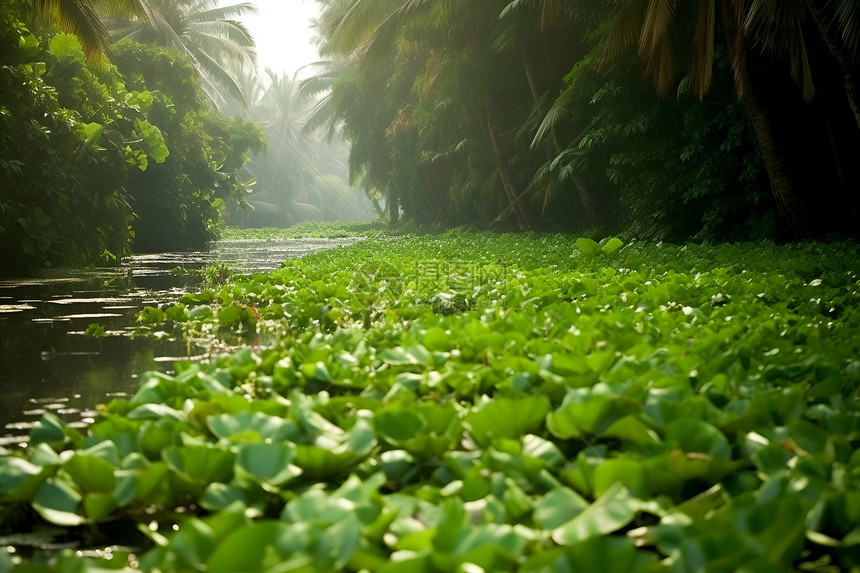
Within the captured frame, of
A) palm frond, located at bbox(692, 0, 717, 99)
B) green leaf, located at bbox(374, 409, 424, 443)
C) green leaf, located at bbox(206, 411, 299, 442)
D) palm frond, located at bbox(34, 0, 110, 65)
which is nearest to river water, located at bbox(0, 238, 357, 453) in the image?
green leaf, located at bbox(206, 411, 299, 442)

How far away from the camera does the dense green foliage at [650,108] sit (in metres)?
7.20

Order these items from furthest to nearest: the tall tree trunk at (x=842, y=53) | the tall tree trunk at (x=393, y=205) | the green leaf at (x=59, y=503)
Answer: the tall tree trunk at (x=393, y=205) < the tall tree trunk at (x=842, y=53) < the green leaf at (x=59, y=503)

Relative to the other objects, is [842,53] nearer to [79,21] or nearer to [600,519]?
[600,519]

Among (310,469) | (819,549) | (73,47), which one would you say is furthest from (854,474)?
(73,47)

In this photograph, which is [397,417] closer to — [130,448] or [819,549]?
[130,448]

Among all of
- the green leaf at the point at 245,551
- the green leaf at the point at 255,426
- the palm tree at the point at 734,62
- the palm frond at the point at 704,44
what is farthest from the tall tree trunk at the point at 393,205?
the green leaf at the point at 245,551

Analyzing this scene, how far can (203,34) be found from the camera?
28109 millimetres

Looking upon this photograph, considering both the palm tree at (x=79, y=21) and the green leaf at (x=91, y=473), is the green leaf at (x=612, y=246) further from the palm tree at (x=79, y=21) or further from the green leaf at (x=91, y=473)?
the palm tree at (x=79, y=21)

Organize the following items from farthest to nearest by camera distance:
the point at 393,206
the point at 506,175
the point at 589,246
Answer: the point at 393,206
the point at 506,175
the point at 589,246

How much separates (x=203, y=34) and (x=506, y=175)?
18.4 m

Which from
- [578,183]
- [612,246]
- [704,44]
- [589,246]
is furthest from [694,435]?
[578,183]

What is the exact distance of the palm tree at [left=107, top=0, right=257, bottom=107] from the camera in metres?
25.5

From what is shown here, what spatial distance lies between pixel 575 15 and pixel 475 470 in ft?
38.1

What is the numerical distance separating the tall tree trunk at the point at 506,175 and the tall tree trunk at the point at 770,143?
781 centimetres
